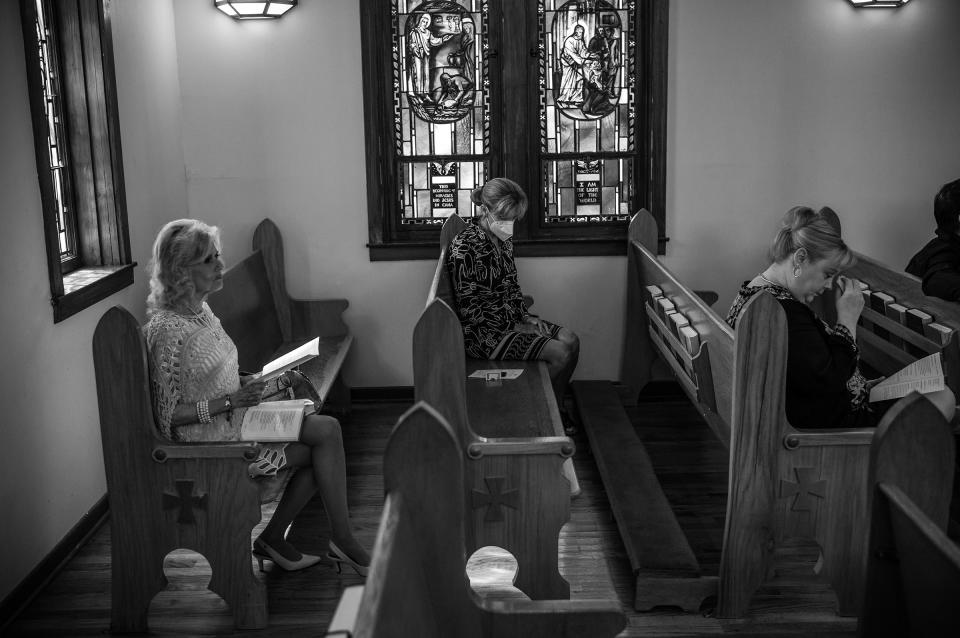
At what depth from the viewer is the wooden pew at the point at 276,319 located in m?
4.42

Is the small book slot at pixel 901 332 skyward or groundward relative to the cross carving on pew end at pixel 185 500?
skyward

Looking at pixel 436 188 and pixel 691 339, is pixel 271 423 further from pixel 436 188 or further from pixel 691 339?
pixel 436 188

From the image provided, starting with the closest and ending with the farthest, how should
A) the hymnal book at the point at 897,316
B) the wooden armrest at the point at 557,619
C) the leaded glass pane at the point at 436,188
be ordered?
the wooden armrest at the point at 557,619
the hymnal book at the point at 897,316
the leaded glass pane at the point at 436,188

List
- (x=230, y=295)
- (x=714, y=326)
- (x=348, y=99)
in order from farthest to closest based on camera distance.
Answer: (x=348, y=99) → (x=230, y=295) → (x=714, y=326)

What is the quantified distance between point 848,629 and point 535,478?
107 cm

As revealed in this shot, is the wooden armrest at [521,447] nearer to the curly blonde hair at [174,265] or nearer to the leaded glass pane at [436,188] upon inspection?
the curly blonde hair at [174,265]

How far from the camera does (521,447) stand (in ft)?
9.92

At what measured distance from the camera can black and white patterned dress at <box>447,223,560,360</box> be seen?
14.9ft

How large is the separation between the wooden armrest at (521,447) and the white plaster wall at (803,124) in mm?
2532

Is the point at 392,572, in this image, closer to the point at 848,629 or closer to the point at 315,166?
the point at 848,629

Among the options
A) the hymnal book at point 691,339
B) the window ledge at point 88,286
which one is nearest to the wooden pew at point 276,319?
the window ledge at point 88,286

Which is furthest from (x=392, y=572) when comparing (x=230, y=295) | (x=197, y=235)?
(x=230, y=295)

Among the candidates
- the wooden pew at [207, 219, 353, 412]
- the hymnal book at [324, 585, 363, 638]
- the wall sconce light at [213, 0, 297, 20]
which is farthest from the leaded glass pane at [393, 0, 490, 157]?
the hymnal book at [324, 585, 363, 638]

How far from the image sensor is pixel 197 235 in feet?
10.3
